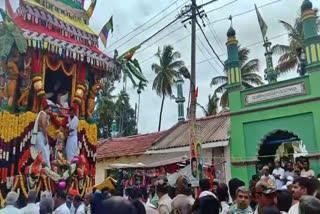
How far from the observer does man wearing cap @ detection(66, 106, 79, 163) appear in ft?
35.0

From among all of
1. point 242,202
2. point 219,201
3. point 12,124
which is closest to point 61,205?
point 219,201

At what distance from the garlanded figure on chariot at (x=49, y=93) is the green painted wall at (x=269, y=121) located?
16.7 feet

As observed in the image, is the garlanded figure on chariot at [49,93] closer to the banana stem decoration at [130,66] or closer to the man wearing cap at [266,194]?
the banana stem decoration at [130,66]

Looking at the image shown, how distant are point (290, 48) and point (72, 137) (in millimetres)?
15629

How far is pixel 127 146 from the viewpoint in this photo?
20.1 m

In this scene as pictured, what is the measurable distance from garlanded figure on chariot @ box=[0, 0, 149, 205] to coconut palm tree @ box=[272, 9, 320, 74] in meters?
12.8

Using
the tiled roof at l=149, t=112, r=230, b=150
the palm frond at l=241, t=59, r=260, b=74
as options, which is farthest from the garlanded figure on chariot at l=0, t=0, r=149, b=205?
the palm frond at l=241, t=59, r=260, b=74

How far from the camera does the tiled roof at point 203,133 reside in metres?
15.5

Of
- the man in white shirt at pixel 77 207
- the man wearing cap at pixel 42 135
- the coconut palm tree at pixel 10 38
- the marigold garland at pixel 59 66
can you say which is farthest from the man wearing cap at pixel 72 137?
the man in white shirt at pixel 77 207

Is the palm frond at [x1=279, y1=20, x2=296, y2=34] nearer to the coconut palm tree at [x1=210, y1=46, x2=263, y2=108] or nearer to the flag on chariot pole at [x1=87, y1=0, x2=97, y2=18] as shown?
the coconut palm tree at [x1=210, y1=46, x2=263, y2=108]

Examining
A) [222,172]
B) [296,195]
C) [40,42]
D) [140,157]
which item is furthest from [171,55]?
[296,195]

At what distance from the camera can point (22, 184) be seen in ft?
30.6

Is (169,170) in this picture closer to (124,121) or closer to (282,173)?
(282,173)

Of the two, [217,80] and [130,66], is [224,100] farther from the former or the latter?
[130,66]
